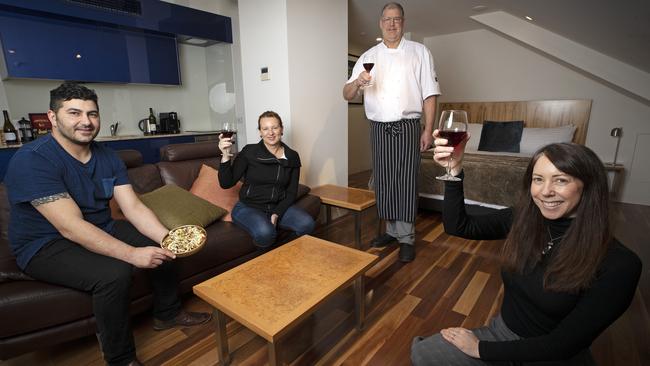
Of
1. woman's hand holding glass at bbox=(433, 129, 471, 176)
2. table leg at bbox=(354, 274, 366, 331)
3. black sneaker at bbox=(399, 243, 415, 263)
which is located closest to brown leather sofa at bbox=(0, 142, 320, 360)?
black sneaker at bbox=(399, 243, 415, 263)

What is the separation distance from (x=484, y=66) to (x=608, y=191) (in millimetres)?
4742

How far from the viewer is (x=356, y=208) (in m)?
2.35

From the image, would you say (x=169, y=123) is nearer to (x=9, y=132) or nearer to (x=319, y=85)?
(x=9, y=132)

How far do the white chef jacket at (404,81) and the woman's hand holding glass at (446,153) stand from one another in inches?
48.9

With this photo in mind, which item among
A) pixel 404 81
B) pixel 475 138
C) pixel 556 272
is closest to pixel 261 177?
pixel 404 81

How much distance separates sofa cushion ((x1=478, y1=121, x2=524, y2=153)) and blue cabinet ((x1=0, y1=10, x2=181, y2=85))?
13.9 ft

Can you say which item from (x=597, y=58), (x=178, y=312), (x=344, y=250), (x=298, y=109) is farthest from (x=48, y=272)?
(x=597, y=58)

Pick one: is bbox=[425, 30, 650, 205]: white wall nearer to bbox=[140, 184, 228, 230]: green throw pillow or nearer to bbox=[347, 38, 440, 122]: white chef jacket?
bbox=[347, 38, 440, 122]: white chef jacket

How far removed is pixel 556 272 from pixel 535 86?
4.60 meters

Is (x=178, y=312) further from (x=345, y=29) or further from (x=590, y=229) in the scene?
(x=345, y=29)

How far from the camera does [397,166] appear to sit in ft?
7.59

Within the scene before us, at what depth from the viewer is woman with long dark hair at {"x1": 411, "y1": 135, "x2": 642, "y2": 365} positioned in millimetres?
766

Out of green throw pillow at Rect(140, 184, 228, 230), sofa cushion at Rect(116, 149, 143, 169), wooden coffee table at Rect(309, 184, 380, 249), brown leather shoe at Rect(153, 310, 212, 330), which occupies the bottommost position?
brown leather shoe at Rect(153, 310, 212, 330)

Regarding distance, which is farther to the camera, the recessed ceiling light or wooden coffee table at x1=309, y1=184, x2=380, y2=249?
the recessed ceiling light
